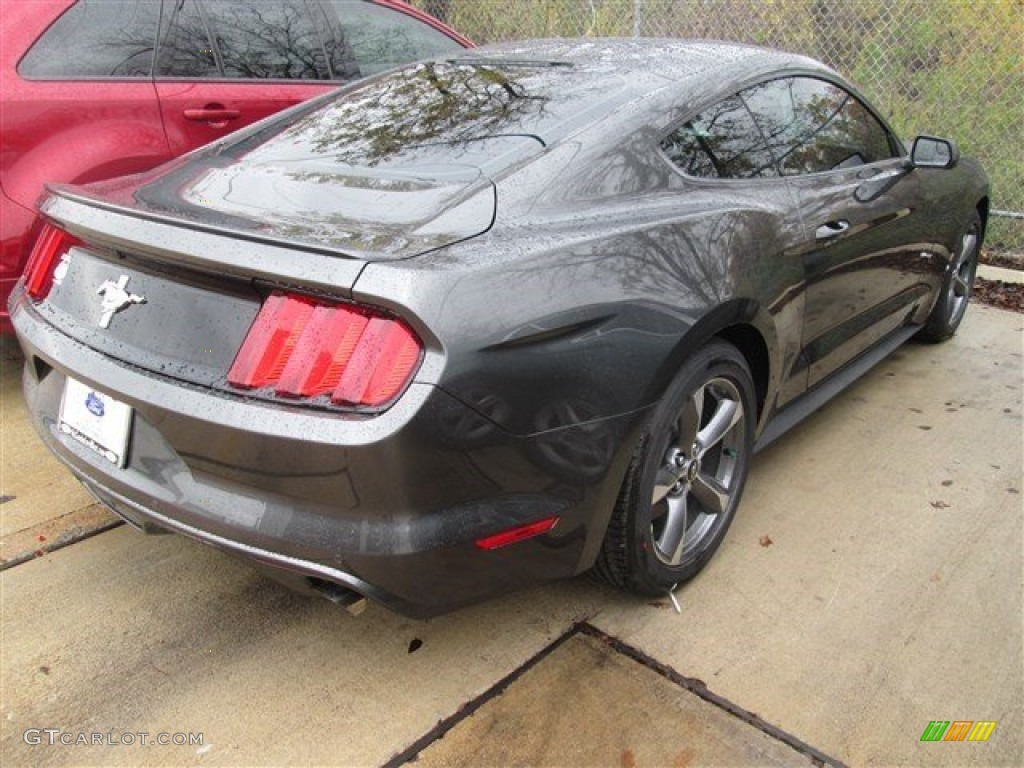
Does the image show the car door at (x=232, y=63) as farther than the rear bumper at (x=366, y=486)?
Yes

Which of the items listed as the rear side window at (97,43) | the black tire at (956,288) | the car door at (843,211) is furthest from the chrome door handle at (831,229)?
the rear side window at (97,43)

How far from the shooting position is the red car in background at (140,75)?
3.14m

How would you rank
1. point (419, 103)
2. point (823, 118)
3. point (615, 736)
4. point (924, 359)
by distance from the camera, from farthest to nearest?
point (924, 359), point (823, 118), point (419, 103), point (615, 736)

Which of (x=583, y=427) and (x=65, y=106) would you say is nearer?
(x=583, y=427)

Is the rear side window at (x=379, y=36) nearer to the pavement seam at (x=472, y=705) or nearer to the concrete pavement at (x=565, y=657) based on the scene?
the concrete pavement at (x=565, y=657)

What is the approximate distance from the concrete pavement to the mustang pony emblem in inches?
35.4

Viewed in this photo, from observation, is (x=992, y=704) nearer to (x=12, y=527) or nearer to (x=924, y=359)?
(x=924, y=359)

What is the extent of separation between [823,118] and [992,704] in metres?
2.13

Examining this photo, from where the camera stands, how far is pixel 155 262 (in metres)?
1.86

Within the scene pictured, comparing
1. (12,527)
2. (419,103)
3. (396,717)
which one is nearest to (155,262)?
(419,103)

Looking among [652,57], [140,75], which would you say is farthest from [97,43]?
[652,57]

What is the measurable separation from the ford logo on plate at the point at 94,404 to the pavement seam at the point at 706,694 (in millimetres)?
1385

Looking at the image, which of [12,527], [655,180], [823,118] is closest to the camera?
[655,180]

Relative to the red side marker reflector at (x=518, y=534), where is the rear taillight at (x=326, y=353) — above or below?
above
